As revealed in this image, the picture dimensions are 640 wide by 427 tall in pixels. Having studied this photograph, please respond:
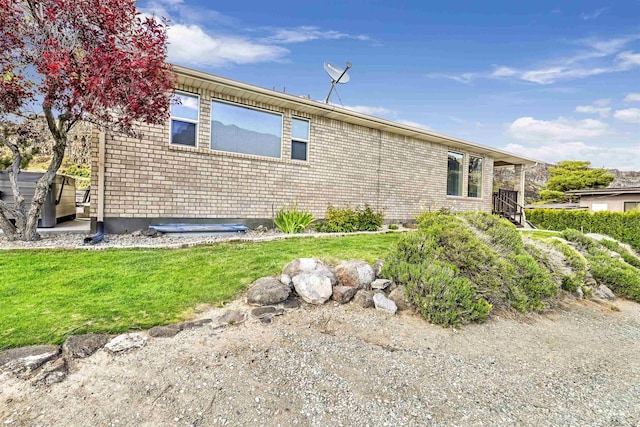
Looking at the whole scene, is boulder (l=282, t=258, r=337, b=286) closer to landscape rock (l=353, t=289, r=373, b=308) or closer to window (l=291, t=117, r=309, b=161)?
landscape rock (l=353, t=289, r=373, b=308)

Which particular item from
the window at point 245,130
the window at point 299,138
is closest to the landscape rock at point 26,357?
the window at point 245,130

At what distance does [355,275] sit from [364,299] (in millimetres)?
376

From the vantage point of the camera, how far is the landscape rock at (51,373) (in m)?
1.89

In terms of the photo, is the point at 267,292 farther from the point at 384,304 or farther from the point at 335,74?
the point at 335,74

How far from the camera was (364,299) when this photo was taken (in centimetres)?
351

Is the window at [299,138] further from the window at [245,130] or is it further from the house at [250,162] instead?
the window at [245,130]

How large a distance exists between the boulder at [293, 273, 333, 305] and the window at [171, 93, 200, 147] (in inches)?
199

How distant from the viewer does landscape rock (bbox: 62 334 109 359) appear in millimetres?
2186

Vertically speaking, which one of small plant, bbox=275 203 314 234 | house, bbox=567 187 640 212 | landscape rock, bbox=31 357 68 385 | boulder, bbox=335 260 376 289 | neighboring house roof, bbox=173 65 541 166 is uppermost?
neighboring house roof, bbox=173 65 541 166

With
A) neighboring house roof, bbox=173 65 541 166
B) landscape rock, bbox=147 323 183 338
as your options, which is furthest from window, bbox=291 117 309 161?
landscape rock, bbox=147 323 183 338

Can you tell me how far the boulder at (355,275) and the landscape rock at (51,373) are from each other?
8.59ft

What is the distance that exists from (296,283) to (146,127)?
5228 millimetres

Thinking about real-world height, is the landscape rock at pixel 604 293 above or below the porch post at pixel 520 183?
below

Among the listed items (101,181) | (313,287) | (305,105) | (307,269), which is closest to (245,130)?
(305,105)
